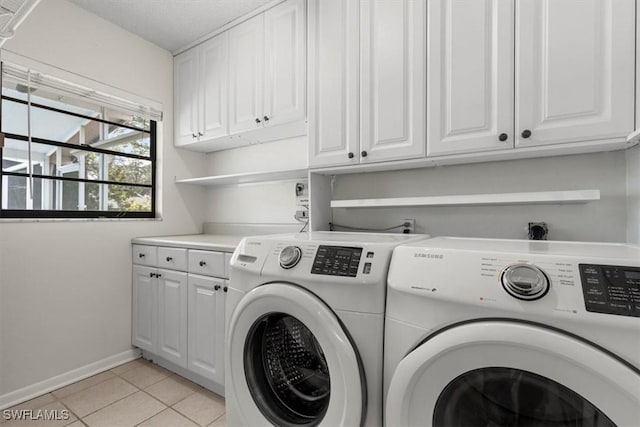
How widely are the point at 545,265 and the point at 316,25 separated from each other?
1.70 m

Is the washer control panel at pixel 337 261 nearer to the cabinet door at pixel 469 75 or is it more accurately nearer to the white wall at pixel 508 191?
the cabinet door at pixel 469 75

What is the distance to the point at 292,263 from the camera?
42.1 inches

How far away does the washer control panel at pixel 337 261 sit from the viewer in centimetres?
98

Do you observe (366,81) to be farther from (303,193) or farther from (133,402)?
(133,402)

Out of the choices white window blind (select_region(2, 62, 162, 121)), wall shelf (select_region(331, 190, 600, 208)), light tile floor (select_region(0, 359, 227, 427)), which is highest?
white window blind (select_region(2, 62, 162, 121))

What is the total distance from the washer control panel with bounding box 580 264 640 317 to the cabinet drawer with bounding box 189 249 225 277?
1607 millimetres

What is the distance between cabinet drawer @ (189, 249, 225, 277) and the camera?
1.78 meters

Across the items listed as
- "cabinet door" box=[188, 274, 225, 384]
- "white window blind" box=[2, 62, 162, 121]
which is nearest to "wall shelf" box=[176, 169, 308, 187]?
"white window blind" box=[2, 62, 162, 121]

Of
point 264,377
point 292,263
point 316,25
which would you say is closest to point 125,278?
point 264,377

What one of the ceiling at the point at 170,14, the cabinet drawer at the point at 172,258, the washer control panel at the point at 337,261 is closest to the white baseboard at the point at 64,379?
the cabinet drawer at the point at 172,258

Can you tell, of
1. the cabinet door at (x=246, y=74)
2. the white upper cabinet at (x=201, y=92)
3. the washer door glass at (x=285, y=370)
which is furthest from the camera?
the white upper cabinet at (x=201, y=92)

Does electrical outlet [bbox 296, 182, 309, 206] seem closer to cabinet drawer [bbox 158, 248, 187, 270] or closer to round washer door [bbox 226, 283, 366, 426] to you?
cabinet drawer [bbox 158, 248, 187, 270]

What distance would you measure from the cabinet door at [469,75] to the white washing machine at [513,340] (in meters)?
0.73

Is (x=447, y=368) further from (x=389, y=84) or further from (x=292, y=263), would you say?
(x=389, y=84)
